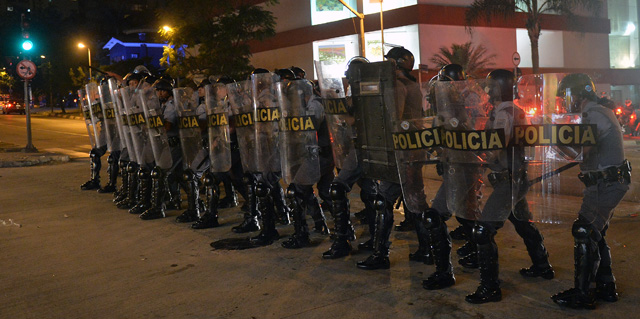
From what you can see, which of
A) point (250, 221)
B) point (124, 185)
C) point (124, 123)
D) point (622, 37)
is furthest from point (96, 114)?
point (622, 37)

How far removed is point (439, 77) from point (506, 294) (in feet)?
7.12

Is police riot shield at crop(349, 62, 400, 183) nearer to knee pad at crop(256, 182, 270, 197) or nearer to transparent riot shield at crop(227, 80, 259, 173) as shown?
knee pad at crop(256, 182, 270, 197)

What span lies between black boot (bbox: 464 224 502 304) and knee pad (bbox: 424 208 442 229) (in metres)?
0.42

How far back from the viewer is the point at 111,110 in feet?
35.7

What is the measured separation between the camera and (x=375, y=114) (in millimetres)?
5867

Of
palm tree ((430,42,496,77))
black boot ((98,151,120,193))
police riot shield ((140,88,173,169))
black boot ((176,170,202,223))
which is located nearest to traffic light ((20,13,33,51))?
black boot ((98,151,120,193))

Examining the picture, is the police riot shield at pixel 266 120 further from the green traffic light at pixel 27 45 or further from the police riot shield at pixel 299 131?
the green traffic light at pixel 27 45

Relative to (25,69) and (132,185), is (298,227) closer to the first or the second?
(132,185)

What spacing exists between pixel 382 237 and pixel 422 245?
45 centimetres

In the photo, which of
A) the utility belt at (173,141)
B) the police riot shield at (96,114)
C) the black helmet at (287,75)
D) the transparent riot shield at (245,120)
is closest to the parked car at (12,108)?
the police riot shield at (96,114)

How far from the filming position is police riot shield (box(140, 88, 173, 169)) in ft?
29.3

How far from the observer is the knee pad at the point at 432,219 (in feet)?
17.4

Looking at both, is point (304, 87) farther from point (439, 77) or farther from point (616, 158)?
point (616, 158)

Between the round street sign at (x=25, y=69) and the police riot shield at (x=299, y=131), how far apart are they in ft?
48.7
